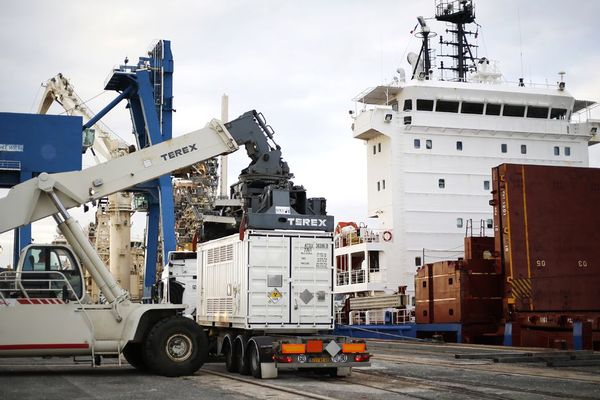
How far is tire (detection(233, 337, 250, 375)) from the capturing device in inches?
577

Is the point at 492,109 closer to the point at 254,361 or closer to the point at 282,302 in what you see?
Result: the point at 282,302

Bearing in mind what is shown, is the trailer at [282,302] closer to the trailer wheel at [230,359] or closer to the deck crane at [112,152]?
the trailer wheel at [230,359]

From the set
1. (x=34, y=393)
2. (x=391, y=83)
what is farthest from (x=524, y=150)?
(x=34, y=393)

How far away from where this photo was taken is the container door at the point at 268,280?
1443cm

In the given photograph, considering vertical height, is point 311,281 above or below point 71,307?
above

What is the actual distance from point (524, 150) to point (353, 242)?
8.95 metres

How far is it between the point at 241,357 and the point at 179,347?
45.8 inches

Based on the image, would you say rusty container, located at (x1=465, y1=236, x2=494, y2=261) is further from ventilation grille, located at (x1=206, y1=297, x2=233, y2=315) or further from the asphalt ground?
ventilation grille, located at (x1=206, y1=297, x2=233, y2=315)

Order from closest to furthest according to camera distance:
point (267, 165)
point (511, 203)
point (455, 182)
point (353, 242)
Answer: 1. point (267, 165)
2. point (511, 203)
3. point (455, 182)
4. point (353, 242)

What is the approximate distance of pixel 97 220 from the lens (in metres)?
61.0

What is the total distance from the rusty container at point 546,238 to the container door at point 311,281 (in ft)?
39.4

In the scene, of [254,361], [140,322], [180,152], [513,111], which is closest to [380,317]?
[513,111]

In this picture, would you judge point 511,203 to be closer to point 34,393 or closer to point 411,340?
point 411,340

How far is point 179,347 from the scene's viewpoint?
578 inches
